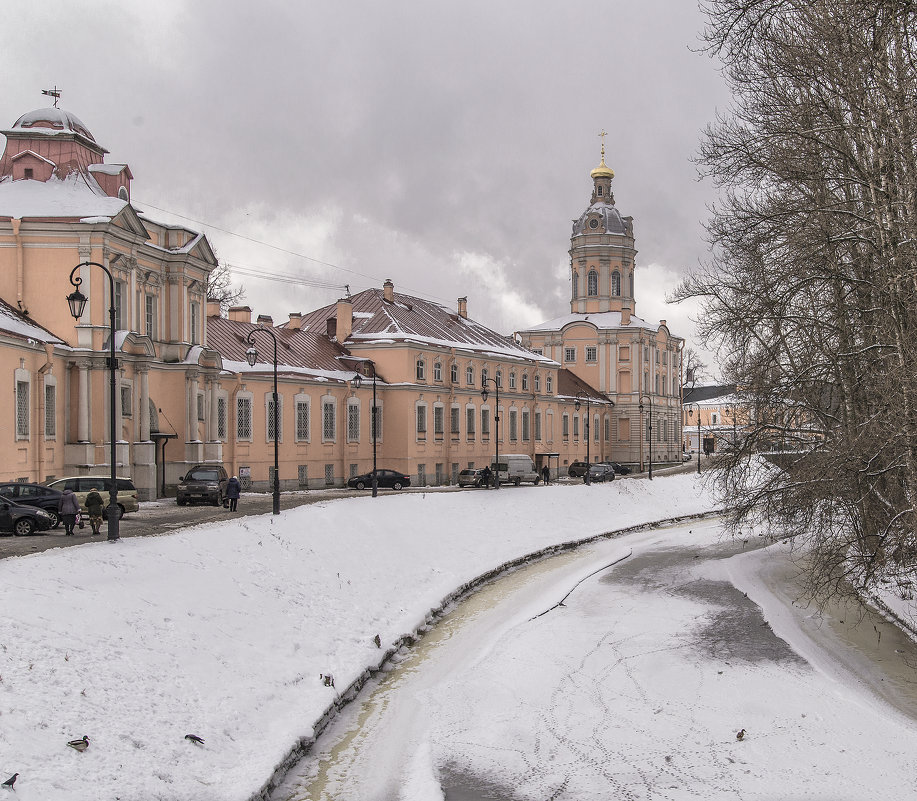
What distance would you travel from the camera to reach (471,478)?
184ft

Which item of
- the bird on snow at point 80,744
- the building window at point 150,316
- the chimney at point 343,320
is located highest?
the chimney at point 343,320

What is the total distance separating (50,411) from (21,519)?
10319mm

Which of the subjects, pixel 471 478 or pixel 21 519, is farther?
pixel 471 478

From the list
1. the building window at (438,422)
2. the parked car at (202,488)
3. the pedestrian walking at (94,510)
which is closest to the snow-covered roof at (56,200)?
the parked car at (202,488)

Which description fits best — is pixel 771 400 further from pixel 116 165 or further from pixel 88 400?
pixel 116 165

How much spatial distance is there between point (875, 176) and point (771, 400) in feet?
20.4

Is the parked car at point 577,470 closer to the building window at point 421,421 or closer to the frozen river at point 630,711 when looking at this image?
the building window at point 421,421

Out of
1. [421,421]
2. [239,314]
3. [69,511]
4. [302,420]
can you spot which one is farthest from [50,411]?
[421,421]

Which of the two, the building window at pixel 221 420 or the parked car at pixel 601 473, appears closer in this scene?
the building window at pixel 221 420

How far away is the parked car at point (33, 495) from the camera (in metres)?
27.1

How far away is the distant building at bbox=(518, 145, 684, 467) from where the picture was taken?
91750mm

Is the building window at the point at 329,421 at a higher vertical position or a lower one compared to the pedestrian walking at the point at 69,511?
higher

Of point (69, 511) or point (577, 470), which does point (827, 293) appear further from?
point (577, 470)

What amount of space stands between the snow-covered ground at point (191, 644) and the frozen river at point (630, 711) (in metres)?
1.06
